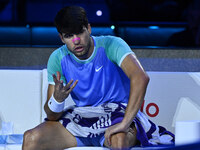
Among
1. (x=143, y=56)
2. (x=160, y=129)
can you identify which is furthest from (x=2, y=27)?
(x=160, y=129)

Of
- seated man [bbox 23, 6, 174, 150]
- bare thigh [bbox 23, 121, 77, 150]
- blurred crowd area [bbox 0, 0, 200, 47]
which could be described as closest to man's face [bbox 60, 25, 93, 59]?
seated man [bbox 23, 6, 174, 150]

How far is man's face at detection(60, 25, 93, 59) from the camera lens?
1.99 metres

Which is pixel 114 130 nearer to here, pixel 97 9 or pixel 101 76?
pixel 101 76

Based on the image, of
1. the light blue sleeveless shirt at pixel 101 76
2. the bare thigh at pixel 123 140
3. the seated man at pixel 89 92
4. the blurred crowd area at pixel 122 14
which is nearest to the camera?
the bare thigh at pixel 123 140

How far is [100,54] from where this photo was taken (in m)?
2.10

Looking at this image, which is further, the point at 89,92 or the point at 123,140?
the point at 89,92

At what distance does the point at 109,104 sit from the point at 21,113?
0.79 meters

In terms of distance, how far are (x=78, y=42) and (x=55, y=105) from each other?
0.36 metres

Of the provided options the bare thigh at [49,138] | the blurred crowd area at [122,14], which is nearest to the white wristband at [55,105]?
the bare thigh at [49,138]

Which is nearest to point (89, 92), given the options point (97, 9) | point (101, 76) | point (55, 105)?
point (101, 76)

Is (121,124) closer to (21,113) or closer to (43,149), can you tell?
(43,149)

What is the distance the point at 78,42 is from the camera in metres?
1.99

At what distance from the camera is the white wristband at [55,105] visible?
6.46 ft

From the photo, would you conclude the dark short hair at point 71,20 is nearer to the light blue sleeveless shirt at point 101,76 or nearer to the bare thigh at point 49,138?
the light blue sleeveless shirt at point 101,76
